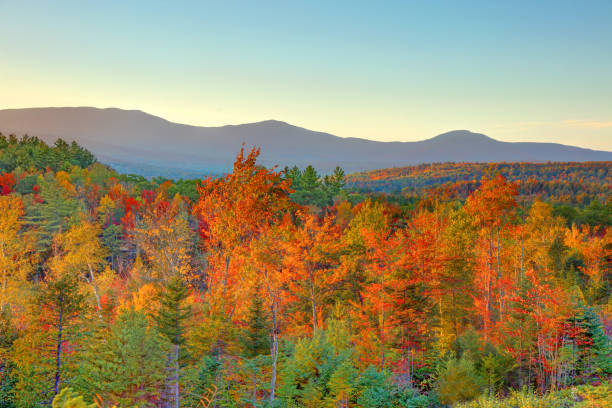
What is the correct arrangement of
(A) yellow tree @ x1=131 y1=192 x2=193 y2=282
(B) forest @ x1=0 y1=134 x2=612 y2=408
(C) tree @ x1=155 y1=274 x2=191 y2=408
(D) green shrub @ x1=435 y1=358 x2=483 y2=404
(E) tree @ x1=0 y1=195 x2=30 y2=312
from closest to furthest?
(B) forest @ x1=0 y1=134 x2=612 y2=408 → (C) tree @ x1=155 y1=274 x2=191 y2=408 → (D) green shrub @ x1=435 y1=358 x2=483 y2=404 → (A) yellow tree @ x1=131 y1=192 x2=193 y2=282 → (E) tree @ x1=0 y1=195 x2=30 y2=312

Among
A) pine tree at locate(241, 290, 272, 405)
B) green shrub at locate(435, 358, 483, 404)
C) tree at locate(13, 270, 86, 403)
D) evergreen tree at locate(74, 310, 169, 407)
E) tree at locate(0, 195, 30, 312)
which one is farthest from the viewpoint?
tree at locate(0, 195, 30, 312)

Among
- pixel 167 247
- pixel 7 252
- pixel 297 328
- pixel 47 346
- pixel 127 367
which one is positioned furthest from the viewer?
pixel 7 252

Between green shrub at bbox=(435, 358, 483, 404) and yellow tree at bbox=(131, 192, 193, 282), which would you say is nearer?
green shrub at bbox=(435, 358, 483, 404)

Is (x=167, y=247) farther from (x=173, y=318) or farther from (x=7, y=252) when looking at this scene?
(x=7, y=252)

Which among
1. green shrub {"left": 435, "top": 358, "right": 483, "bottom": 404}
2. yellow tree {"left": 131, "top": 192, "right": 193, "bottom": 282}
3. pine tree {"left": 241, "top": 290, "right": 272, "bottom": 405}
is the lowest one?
green shrub {"left": 435, "top": 358, "right": 483, "bottom": 404}

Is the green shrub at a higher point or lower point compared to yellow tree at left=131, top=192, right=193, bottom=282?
lower

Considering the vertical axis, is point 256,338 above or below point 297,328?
above

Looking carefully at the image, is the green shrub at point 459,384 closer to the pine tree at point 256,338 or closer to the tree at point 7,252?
the pine tree at point 256,338

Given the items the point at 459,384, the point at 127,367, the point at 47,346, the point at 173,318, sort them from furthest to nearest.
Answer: the point at 459,384, the point at 173,318, the point at 47,346, the point at 127,367

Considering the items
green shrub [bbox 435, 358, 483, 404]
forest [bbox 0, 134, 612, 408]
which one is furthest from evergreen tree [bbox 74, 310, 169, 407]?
green shrub [bbox 435, 358, 483, 404]

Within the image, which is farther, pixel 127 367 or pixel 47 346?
pixel 47 346

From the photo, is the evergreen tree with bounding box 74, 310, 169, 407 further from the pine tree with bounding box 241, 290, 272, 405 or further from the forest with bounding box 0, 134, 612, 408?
the pine tree with bounding box 241, 290, 272, 405

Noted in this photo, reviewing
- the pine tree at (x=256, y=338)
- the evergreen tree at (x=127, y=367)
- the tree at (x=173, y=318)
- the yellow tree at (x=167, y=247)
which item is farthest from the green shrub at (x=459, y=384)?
the yellow tree at (x=167, y=247)

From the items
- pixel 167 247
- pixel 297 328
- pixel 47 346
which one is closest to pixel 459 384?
pixel 297 328
